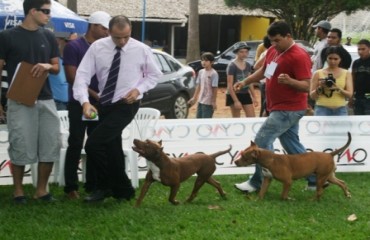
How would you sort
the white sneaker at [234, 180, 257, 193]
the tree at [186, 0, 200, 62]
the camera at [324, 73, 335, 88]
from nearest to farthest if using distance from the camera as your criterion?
1. the white sneaker at [234, 180, 257, 193]
2. the camera at [324, 73, 335, 88]
3. the tree at [186, 0, 200, 62]

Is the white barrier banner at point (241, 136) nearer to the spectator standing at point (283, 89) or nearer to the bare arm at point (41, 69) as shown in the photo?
the spectator standing at point (283, 89)

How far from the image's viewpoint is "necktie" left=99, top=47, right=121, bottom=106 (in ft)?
21.5

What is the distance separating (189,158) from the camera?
690cm

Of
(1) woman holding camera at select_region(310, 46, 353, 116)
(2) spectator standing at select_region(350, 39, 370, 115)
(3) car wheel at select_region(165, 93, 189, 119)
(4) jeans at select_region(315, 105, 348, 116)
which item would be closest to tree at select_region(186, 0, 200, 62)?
(3) car wheel at select_region(165, 93, 189, 119)

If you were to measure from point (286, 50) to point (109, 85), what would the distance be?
1839mm

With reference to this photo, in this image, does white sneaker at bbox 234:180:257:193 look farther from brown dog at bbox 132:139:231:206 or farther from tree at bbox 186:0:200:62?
tree at bbox 186:0:200:62

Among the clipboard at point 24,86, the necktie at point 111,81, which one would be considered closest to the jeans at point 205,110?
the necktie at point 111,81

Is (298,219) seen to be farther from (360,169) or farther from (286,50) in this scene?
(360,169)

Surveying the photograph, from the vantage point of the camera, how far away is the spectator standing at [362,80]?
372 inches

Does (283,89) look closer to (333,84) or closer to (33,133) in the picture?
(333,84)

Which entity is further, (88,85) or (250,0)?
(250,0)

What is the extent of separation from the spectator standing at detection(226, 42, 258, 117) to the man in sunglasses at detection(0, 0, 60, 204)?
458cm

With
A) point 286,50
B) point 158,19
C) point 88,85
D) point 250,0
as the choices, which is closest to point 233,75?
point 286,50

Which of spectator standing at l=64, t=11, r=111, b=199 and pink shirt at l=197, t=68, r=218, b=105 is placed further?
pink shirt at l=197, t=68, r=218, b=105
